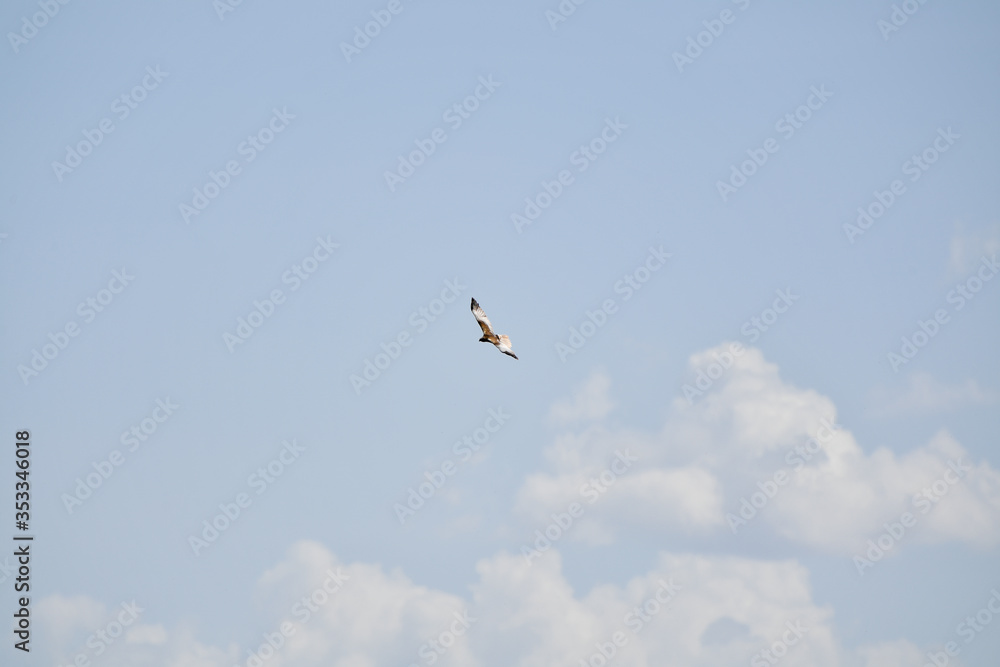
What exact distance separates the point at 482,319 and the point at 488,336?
182 cm

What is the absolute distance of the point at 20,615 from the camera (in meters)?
54.5

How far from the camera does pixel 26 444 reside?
177ft

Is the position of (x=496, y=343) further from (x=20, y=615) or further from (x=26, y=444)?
(x=20, y=615)

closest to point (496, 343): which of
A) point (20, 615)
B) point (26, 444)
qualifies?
point (26, 444)

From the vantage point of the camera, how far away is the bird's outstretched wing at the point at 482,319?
60469 mm

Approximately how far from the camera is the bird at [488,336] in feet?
197

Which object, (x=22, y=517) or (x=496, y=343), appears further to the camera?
(x=496, y=343)

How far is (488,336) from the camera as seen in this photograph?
60.1 metres

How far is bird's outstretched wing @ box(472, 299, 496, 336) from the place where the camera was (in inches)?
2381

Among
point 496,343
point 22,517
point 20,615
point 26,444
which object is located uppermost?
point 496,343

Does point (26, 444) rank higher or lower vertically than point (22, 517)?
higher

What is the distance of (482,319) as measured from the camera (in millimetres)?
61156

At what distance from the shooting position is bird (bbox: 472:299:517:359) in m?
60.1

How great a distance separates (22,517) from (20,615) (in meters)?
7.87
